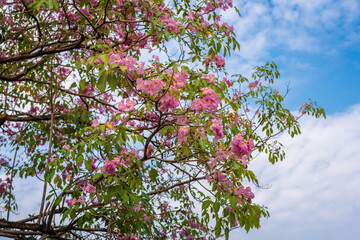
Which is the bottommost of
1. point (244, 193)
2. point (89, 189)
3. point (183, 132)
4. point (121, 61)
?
point (244, 193)

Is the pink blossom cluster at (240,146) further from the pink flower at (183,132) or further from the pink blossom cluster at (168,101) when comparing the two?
the pink blossom cluster at (168,101)

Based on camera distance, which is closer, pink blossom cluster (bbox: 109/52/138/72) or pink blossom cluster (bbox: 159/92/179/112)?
pink blossom cluster (bbox: 109/52/138/72)

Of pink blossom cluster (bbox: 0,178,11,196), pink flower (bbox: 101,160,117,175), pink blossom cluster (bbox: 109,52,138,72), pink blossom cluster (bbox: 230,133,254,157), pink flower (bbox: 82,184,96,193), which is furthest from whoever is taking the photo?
pink blossom cluster (bbox: 0,178,11,196)

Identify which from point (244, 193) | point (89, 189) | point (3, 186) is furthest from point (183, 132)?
point (3, 186)

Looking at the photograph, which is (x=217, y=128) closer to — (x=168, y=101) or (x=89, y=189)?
(x=168, y=101)

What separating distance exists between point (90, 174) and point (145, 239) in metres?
1.26

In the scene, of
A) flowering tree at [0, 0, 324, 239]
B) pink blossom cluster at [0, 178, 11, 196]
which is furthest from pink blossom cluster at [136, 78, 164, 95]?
pink blossom cluster at [0, 178, 11, 196]

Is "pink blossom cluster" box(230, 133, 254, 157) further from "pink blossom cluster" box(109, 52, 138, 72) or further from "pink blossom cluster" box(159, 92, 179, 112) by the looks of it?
"pink blossom cluster" box(109, 52, 138, 72)

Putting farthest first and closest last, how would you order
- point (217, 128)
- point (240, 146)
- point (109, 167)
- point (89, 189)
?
point (89, 189), point (109, 167), point (240, 146), point (217, 128)

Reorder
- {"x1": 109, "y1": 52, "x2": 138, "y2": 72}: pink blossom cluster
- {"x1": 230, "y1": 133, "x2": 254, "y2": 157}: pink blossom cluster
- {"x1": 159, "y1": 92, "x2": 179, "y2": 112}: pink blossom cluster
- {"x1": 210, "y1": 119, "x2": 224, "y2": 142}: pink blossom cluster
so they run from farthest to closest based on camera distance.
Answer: {"x1": 230, "y1": 133, "x2": 254, "y2": 157}: pink blossom cluster, {"x1": 210, "y1": 119, "x2": 224, "y2": 142}: pink blossom cluster, {"x1": 159, "y1": 92, "x2": 179, "y2": 112}: pink blossom cluster, {"x1": 109, "y1": 52, "x2": 138, "y2": 72}: pink blossom cluster

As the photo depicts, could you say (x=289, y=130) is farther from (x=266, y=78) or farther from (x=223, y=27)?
(x=223, y=27)

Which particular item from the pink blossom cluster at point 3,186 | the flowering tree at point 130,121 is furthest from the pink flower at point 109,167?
the pink blossom cluster at point 3,186

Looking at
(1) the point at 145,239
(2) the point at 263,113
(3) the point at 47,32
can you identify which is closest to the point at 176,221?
(1) the point at 145,239

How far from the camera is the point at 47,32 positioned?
4035mm
